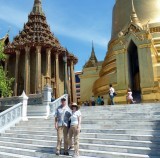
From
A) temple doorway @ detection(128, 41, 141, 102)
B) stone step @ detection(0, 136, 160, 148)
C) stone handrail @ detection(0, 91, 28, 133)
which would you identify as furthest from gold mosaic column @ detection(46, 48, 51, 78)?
stone step @ detection(0, 136, 160, 148)

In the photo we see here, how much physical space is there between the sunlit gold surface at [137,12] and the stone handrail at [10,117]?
13.1 meters

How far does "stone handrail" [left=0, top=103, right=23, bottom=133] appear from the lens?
957cm

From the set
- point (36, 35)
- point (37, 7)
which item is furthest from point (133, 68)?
point (37, 7)

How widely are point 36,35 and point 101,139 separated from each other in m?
25.3

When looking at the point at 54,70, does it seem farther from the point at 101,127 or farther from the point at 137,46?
the point at 101,127

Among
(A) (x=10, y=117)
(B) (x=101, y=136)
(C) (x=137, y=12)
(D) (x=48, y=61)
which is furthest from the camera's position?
(D) (x=48, y=61)

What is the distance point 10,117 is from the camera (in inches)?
400

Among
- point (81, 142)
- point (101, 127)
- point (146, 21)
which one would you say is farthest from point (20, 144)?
point (146, 21)

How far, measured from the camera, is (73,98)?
31.3m

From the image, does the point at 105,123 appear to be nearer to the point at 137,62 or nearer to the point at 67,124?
the point at 67,124

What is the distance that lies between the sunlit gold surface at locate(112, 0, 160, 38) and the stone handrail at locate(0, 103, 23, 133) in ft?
42.8

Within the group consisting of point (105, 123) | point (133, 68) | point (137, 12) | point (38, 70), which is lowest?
point (105, 123)

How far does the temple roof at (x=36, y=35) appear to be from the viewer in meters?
28.8

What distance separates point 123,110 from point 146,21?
12.2 meters
